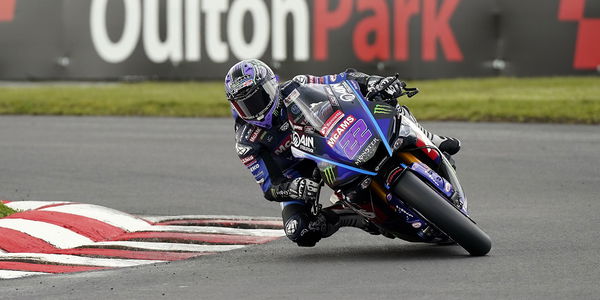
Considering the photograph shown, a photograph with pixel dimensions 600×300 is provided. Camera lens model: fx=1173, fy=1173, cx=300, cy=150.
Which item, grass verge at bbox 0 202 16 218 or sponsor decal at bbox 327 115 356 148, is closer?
sponsor decal at bbox 327 115 356 148

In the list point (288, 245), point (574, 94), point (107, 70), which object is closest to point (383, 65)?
point (574, 94)

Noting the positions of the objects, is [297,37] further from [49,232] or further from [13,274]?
[13,274]

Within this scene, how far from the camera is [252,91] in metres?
7.67

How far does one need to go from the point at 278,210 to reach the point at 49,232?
229cm

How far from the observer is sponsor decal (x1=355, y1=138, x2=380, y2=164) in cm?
711

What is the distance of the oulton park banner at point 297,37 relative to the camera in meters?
19.7

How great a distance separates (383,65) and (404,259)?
43.1ft

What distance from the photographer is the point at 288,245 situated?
27.9 ft

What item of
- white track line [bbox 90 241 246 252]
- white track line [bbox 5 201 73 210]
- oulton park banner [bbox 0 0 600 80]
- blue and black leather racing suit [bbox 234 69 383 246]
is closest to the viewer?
blue and black leather racing suit [bbox 234 69 383 246]

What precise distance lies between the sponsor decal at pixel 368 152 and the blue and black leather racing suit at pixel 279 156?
80 cm

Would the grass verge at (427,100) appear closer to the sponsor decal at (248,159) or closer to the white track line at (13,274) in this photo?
the sponsor decal at (248,159)

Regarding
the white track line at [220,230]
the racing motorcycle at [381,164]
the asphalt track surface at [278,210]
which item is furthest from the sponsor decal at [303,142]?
the white track line at [220,230]

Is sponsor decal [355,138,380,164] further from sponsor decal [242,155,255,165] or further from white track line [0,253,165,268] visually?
white track line [0,253,165,268]

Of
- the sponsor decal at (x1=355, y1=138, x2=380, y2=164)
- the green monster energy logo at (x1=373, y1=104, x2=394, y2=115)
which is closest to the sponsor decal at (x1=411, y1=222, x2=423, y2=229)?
the sponsor decal at (x1=355, y1=138, x2=380, y2=164)
